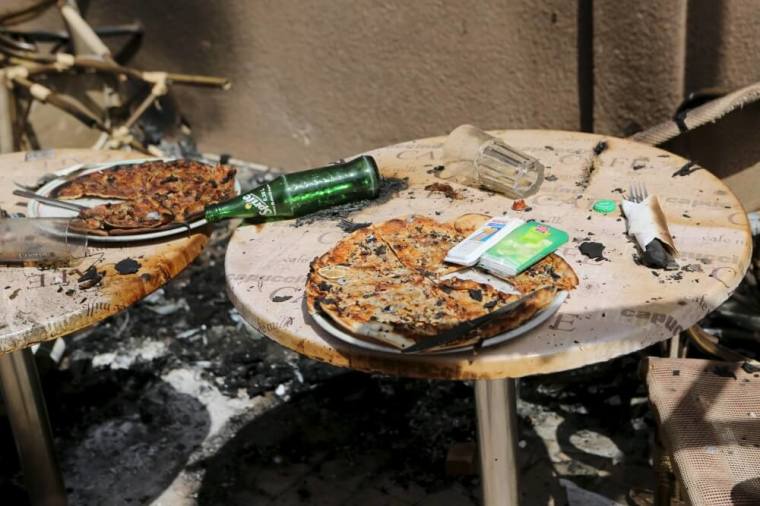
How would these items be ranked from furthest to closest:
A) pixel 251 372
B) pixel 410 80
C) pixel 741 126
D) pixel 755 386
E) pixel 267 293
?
pixel 410 80 → pixel 251 372 → pixel 741 126 → pixel 755 386 → pixel 267 293

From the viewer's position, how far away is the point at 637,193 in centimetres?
241

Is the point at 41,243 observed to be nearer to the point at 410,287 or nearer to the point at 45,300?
the point at 45,300

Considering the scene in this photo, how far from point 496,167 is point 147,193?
1.04 metres

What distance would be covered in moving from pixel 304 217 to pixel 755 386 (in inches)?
50.9

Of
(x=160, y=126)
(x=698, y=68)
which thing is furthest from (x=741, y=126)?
(x=160, y=126)

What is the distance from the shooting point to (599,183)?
2.53 meters

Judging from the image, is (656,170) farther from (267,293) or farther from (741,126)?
(267,293)

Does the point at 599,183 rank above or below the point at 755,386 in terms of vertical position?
above

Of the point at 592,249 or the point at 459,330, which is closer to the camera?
the point at 459,330

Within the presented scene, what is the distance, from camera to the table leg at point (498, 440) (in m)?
2.21

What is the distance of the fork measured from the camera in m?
2.38

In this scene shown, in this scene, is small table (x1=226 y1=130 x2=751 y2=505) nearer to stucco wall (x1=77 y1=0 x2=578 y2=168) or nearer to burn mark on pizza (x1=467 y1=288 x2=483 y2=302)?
burn mark on pizza (x1=467 y1=288 x2=483 y2=302)

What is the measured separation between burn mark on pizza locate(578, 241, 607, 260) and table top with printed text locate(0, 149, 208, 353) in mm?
1035

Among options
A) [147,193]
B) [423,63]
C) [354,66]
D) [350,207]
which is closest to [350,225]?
[350,207]
